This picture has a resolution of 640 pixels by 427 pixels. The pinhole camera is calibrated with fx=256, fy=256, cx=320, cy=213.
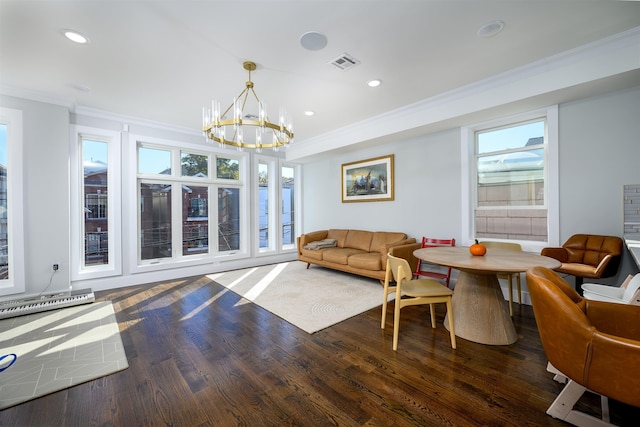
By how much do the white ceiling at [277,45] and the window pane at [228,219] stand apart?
7.55 feet

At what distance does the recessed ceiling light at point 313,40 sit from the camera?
7.59ft

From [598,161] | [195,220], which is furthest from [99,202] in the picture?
[598,161]

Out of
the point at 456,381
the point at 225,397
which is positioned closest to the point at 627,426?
the point at 456,381

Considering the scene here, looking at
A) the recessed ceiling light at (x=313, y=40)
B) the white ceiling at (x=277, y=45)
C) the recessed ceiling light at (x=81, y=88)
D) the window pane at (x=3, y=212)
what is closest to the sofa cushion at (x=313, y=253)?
the white ceiling at (x=277, y=45)

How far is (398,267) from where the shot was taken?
2377mm

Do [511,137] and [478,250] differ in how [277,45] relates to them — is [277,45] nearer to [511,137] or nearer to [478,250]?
[478,250]

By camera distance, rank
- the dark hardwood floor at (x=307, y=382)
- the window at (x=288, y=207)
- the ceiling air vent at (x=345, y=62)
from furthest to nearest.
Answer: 1. the window at (x=288, y=207)
2. the ceiling air vent at (x=345, y=62)
3. the dark hardwood floor at (x=307, y=382)

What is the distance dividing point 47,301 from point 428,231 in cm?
552

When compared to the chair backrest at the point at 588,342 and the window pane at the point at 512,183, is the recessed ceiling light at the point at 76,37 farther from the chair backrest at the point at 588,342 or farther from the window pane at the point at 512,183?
the window pane at the point at 512,183

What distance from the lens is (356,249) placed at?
17.1 ft

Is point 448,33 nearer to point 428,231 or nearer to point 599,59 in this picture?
point 599,59

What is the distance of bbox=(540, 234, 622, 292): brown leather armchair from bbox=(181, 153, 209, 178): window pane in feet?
18.6

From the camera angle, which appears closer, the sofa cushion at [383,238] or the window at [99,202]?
the window at [99,202]

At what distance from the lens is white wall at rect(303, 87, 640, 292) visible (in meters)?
2.76
